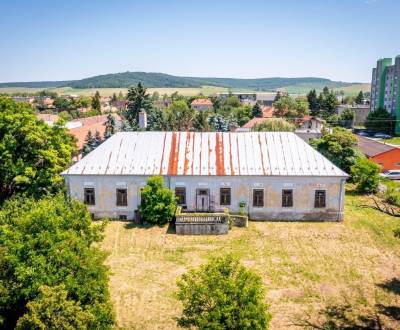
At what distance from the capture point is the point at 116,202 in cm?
2877

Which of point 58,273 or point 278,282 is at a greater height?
point 58,273

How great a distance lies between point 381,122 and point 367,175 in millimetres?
57935

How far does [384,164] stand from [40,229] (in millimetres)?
43933

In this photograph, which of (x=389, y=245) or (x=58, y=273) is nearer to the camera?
(x=58, y=273)

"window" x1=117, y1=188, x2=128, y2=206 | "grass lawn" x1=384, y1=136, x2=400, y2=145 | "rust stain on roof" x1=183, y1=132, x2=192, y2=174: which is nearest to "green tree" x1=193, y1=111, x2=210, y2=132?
"grass lawn" x1=384, y1=136, x2=400, y2=145

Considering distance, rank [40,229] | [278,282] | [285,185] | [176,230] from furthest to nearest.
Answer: [285,185]
[176,230]
[278,282]
[40,229]

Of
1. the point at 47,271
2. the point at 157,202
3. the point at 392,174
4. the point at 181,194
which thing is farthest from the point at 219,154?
the point at 392,174

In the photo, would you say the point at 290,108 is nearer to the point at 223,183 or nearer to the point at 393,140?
the point at 393,140

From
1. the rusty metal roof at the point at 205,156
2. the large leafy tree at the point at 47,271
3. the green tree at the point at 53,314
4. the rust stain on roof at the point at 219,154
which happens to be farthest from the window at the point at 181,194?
the green tree at the point at 53,314

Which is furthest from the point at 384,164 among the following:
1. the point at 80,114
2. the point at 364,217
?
the point at 80,114

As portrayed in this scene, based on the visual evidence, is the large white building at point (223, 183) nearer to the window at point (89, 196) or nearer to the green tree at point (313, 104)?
the window at point (89, 196)

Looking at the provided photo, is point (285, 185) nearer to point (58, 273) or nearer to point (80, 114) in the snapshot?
point (58, 273)

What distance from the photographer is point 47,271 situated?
1337 centimetres

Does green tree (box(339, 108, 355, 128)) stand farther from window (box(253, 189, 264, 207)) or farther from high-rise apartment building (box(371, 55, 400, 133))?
window (box(253, 189, 264, 207))
